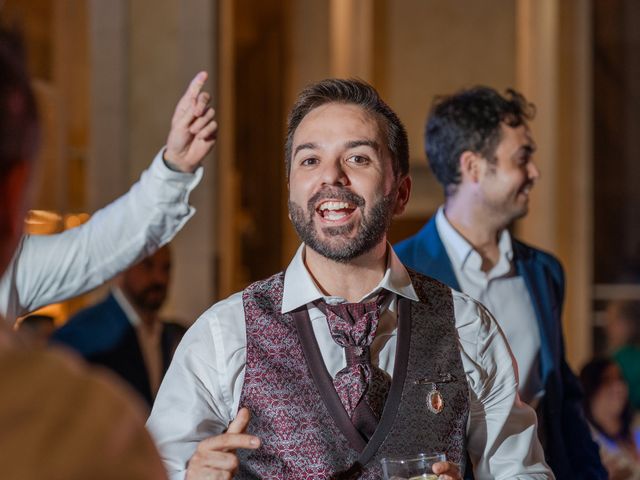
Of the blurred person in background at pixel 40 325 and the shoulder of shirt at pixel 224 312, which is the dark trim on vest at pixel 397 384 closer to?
the shoulder of shirt at pixel 224 312

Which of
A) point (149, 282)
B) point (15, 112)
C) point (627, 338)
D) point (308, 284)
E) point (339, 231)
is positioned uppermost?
point (15, 112)

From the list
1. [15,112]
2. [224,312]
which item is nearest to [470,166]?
[224,312]

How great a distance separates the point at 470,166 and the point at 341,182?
1355 millimetres

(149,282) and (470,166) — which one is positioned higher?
(470,166)

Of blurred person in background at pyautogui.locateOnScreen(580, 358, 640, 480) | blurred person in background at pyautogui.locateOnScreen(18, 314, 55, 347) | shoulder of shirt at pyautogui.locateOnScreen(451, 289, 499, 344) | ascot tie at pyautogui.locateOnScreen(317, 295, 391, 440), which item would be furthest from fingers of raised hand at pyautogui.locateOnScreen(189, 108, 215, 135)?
blurred person in background at pyautogui.locateOnScreen(580, 358, 640, 480)

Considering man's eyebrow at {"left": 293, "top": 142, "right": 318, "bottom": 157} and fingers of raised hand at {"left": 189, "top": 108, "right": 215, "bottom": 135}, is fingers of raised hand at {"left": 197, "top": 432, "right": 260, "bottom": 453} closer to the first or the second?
man's eyebrow at {"left": 293, "top": 142, "right": 318, "bottom": 157}

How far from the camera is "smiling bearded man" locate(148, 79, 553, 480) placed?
6.10ft

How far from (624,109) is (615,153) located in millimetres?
380

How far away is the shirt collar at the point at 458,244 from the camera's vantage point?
10.0ft

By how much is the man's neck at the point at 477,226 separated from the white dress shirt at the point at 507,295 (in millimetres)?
33

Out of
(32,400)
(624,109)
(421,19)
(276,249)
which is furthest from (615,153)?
(32,400)

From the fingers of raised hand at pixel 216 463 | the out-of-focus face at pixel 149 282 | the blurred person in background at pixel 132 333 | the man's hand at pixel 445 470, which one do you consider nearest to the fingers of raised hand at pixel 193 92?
the fingers of raised hand at pixel 216 463

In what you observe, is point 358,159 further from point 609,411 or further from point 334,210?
point 609,411

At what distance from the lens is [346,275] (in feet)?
6.80
